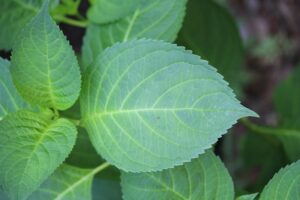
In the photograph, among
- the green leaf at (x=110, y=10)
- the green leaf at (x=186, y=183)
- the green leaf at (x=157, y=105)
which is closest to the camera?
the green leaf at (x=157, y=105)

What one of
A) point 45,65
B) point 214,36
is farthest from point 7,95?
point 214,36

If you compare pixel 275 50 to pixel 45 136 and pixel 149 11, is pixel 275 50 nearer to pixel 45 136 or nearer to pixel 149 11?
pixel 149 11

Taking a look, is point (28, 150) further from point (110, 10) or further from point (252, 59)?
point (252, 59)

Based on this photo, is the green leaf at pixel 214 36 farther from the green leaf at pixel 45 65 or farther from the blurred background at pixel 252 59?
the green leaf at pixel 45 65

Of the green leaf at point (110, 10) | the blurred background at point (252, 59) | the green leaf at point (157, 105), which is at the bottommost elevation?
the blurred background at point (252, 59)

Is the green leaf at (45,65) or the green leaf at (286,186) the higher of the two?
the green leaf at (45,65)

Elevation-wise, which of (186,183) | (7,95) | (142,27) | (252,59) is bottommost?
(252,59)

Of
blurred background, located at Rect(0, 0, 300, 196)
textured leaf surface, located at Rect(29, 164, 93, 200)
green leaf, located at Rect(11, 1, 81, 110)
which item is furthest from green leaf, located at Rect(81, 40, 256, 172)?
blurred background, located at Rect(0, 0, 300, 196)

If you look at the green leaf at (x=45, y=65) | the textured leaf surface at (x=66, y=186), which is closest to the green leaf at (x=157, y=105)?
the green leaf at (x=45, y=65)
